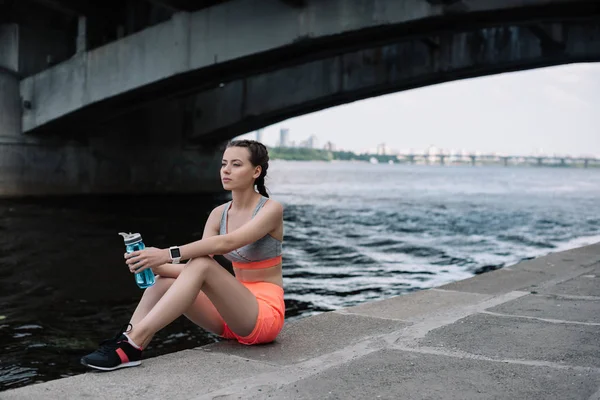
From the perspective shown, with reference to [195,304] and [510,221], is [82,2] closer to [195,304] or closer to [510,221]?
[510,221]

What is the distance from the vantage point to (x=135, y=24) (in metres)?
23.6

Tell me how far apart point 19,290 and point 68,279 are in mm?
1015

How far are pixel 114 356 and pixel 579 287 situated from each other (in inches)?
165

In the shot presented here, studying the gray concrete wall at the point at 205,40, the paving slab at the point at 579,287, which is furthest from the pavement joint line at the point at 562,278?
the gray concrete wall at the point at 205,40

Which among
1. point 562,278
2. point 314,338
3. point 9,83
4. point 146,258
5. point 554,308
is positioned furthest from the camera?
point 9,83

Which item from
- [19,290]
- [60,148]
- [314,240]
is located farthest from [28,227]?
[60,148]

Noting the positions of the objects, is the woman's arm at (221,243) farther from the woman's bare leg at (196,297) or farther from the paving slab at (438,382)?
the paving slab at (438,382)

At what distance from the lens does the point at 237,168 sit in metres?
4.43

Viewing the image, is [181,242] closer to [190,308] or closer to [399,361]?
[190,308]

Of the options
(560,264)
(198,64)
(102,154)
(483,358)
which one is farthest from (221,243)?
(102,154)

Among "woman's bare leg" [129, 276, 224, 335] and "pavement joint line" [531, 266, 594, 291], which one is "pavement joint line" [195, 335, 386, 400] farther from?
"pavement joint line" [531, 266, 594, 291]

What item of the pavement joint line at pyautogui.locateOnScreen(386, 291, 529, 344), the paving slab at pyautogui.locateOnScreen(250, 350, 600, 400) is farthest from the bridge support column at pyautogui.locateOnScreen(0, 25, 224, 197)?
the paving slab at pyautogui.locateOnScreen(250, 350, 600, 400)

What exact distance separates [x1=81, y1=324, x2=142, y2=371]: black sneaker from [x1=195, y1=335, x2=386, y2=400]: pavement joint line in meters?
0.66

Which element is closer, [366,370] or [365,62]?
[366,370]
